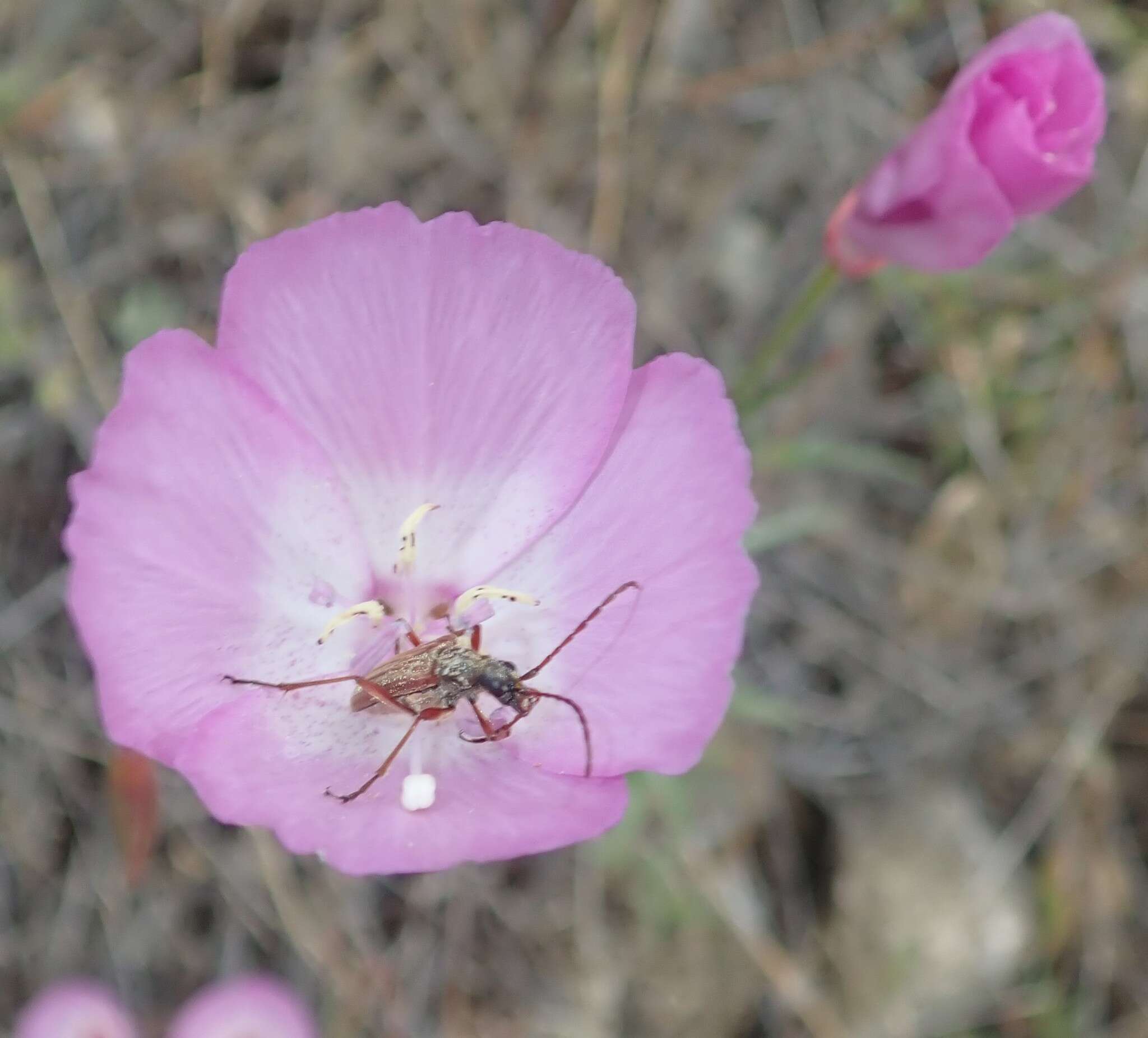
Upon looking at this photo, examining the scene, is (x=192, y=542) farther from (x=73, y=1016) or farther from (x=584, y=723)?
(x=73, y=1016)

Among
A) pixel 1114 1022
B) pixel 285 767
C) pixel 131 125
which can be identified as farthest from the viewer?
A: pixel 1114 1022

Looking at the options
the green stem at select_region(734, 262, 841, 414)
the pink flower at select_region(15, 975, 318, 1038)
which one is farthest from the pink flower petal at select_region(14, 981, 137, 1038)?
the green stem at select_region(734, 262, 841, 414)

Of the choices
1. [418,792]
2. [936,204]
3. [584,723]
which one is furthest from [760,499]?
[418,792]

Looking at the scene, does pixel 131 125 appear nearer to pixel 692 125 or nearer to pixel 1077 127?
pixel 692 125

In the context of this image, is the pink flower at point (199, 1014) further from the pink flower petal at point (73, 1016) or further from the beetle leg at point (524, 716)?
the beetle leg at point (524, 716)

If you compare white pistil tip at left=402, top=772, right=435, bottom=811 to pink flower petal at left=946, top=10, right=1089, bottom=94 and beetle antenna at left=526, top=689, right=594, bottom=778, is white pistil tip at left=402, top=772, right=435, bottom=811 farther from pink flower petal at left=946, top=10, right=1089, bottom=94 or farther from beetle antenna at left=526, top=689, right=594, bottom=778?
pink flower petal at left=946, top=10, right=1089, bottom=94

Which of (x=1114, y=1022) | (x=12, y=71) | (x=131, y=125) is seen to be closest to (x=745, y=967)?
(x=1114, y=1022)

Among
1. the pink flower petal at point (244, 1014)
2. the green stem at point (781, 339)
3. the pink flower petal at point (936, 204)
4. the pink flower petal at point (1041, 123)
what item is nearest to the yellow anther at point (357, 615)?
the green stem at point (781, 339)
